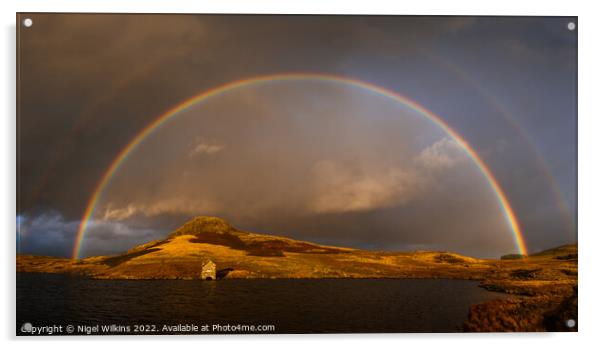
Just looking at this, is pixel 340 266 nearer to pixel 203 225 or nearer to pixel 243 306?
pixel 203 225

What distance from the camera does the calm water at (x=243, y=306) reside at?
2212 cm

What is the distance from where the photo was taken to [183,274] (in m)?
49.8

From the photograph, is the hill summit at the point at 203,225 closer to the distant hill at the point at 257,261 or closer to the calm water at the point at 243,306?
the distant hill at the point at 257,261

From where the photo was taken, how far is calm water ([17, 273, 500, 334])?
72.6ft

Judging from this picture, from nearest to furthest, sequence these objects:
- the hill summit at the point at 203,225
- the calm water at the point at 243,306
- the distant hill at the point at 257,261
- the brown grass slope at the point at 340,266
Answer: the brown grass slope at the point at 340,266
the calm water at the point at 243,306
the distant hill at the point at 257,261
the hill summit at the point at 203,225

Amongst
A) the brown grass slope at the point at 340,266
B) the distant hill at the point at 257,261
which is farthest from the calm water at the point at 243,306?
the distant hill at the point at 257,261

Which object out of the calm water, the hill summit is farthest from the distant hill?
the calm water

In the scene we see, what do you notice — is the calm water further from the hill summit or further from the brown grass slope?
the hill summit

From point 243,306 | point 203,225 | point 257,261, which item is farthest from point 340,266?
point 243,306

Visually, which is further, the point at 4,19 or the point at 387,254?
the point at 387,254

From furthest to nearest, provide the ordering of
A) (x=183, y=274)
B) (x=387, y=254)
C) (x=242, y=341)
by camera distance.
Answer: (x=183, y=274), (x=387, y=254), (x=242, y=341)

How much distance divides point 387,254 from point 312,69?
22111 millimetres

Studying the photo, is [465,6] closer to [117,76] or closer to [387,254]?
[117,76]
